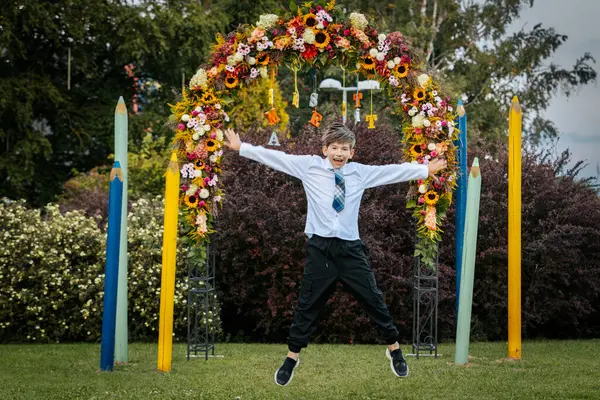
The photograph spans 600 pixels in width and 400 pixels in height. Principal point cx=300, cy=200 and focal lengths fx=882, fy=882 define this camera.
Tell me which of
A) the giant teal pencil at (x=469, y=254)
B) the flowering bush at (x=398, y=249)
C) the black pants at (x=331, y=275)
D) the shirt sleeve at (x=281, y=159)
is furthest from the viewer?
the flowering bush at (x=398, y=249)

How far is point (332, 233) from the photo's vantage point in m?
7.19

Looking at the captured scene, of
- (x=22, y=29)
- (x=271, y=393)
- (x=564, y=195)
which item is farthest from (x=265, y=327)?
(x=22, y=29)

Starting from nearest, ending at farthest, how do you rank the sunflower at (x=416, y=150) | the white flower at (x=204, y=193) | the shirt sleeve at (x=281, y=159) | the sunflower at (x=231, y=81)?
the shirt sleeve at (x=281, y=159), the white flower at (x=204, y=193), the sunflower at (x=231, y=81), the sunflower at (x=416, y=150)

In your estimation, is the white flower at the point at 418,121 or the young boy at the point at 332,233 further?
the white flower at the point at 418,121

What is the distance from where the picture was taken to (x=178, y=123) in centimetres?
991

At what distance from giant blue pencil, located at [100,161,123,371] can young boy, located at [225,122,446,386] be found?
5.09 feet

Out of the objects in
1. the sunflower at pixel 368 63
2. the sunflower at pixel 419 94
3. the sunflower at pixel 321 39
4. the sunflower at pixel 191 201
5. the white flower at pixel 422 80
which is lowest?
the sunflower at pixel 191 201

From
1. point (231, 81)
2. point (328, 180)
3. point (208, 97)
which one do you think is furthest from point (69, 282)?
point (328, 180)

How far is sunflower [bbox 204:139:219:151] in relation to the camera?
9.77 m

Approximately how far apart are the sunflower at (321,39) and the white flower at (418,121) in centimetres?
129

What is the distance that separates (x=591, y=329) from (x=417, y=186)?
5492 mm

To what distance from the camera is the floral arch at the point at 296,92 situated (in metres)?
9.76

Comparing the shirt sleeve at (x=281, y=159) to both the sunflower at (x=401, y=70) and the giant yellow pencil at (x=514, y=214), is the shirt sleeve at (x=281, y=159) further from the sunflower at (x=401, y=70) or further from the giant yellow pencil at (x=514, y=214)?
the sunflower at (x=401, y=70)

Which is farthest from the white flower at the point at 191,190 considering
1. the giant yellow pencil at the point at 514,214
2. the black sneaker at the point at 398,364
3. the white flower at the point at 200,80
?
the giant yellow pencil at the point at 514,214
